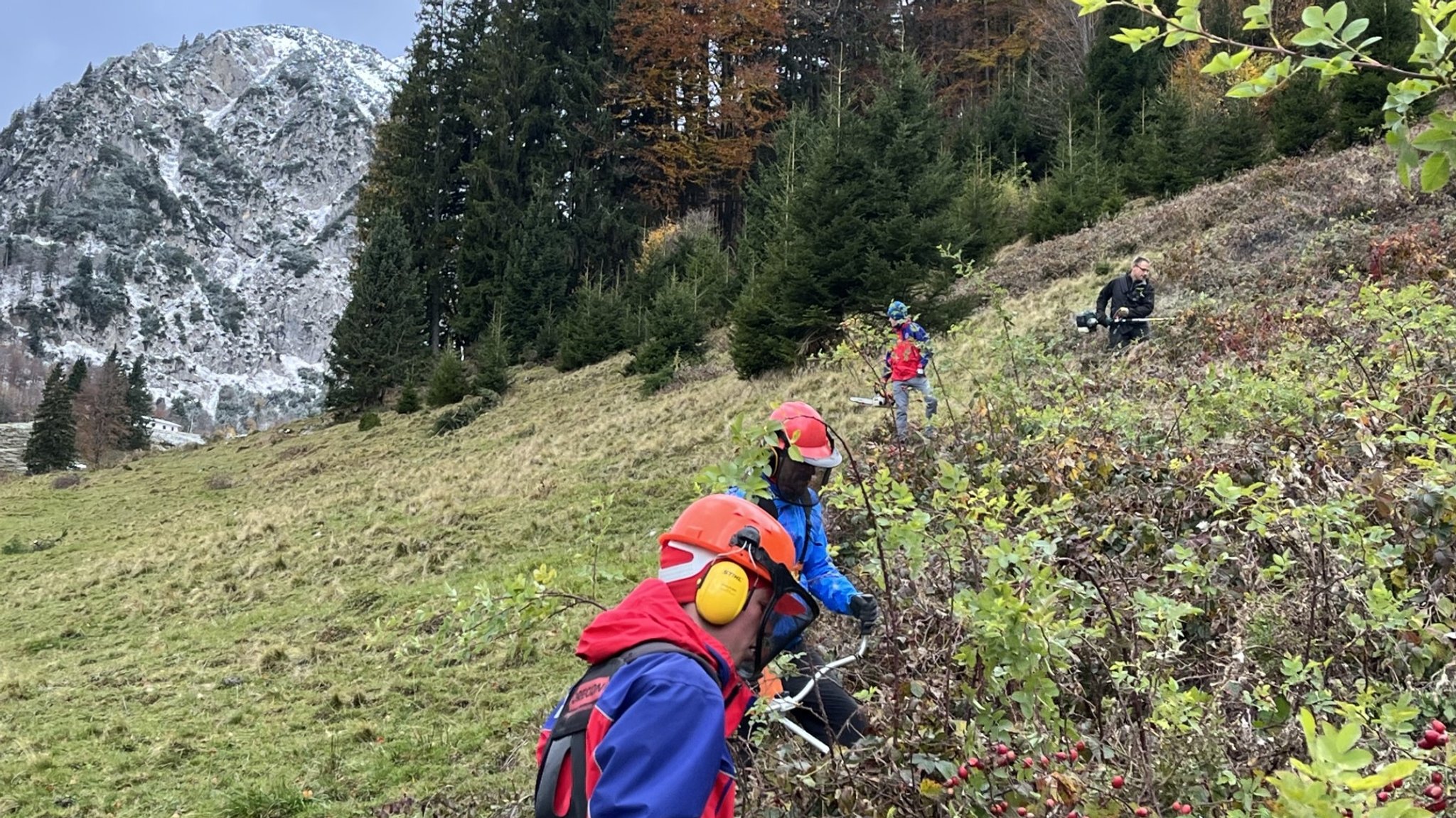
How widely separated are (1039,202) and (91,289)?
5395 inches

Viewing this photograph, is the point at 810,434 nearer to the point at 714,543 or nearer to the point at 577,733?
the point at 714,543

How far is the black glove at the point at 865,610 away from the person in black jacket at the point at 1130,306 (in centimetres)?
802

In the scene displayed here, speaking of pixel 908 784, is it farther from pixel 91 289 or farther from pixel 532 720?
pixel 91 289

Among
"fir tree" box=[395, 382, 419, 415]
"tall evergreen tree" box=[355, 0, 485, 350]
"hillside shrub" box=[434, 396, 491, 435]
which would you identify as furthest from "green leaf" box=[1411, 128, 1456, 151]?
"tall evergreen tree" box=[355, 0, 485, 350]

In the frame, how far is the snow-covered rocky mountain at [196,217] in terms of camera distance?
381 feet

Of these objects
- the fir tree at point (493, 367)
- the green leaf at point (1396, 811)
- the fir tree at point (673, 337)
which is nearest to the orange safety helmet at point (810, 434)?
the green leaf at point (1396, 811)

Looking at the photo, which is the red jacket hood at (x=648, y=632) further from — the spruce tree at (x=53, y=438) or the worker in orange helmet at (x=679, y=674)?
the spruce tree at (x=53, y=438)

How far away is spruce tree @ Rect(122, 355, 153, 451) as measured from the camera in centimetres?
3906

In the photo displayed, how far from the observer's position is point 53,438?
3488 centimetres

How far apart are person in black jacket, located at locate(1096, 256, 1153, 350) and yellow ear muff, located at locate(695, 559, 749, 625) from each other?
30.4 ft

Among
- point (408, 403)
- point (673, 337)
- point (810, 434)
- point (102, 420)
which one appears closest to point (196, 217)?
point (102, 420)

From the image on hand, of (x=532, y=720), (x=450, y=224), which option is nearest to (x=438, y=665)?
(x=532, y=720)

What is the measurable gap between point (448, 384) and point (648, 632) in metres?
25.5

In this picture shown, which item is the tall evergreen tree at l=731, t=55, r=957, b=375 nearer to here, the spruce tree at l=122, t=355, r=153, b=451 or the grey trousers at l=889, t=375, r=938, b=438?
the grey trousers at l=889, t=375, r=938, b=438
